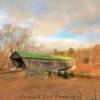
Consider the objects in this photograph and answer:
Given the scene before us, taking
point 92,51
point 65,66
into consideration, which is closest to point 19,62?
point 65,66

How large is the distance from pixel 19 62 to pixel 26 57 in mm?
5041

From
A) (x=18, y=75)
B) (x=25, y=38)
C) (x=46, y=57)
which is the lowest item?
(x=18, y=75)

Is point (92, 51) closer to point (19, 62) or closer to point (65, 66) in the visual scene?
point (65, 66)

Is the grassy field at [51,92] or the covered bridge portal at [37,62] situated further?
the covered bridge portal at [37,62]

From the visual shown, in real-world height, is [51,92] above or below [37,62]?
below

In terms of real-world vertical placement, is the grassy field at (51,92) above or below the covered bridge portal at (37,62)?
below

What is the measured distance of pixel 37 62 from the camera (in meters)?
32.7

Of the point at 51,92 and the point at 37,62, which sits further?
the point at 37,62

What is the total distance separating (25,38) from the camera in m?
57.6

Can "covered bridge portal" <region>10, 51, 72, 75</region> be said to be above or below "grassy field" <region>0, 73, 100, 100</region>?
above

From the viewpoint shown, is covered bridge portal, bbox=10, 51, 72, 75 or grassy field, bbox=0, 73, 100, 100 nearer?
grassy field, bbox=0, 73, 100, 100

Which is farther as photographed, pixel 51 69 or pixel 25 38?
pixel 25 38

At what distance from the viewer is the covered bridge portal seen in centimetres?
3193

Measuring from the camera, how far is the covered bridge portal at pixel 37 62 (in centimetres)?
3193
